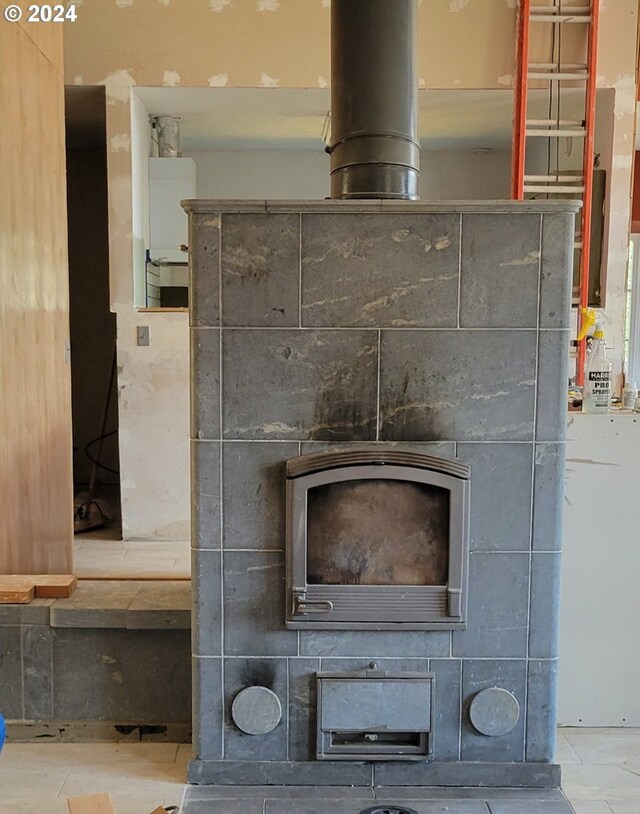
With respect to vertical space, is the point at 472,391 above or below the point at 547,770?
above

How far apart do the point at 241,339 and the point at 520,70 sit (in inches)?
89.0

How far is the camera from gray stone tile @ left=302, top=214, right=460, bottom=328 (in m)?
1.88

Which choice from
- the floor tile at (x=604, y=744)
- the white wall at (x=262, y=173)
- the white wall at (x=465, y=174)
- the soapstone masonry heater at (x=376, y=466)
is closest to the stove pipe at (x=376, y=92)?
the soapstone masonry heater at (x=376, y=466)

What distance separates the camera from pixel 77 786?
1.96 meters

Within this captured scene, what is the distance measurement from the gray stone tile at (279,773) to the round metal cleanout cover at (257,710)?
11cm

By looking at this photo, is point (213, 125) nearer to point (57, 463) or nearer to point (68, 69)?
point (68, 69)

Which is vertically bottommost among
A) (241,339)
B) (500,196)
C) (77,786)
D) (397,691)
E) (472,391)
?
(77,786)

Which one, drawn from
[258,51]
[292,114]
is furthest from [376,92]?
[292,114]

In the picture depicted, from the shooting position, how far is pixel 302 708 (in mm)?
1981

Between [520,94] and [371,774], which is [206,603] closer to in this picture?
[371,774]

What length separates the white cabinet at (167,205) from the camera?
12.2 feet

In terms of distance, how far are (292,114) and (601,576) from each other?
2876 millimetres

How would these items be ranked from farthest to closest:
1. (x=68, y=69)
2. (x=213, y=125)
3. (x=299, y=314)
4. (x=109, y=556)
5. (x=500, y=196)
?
(x=500, y=196) → (x=213, y=125) → (x=68, y=69) → (x=109, y=556) → (x=299, y=314)

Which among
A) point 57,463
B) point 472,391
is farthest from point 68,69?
point 472,391
